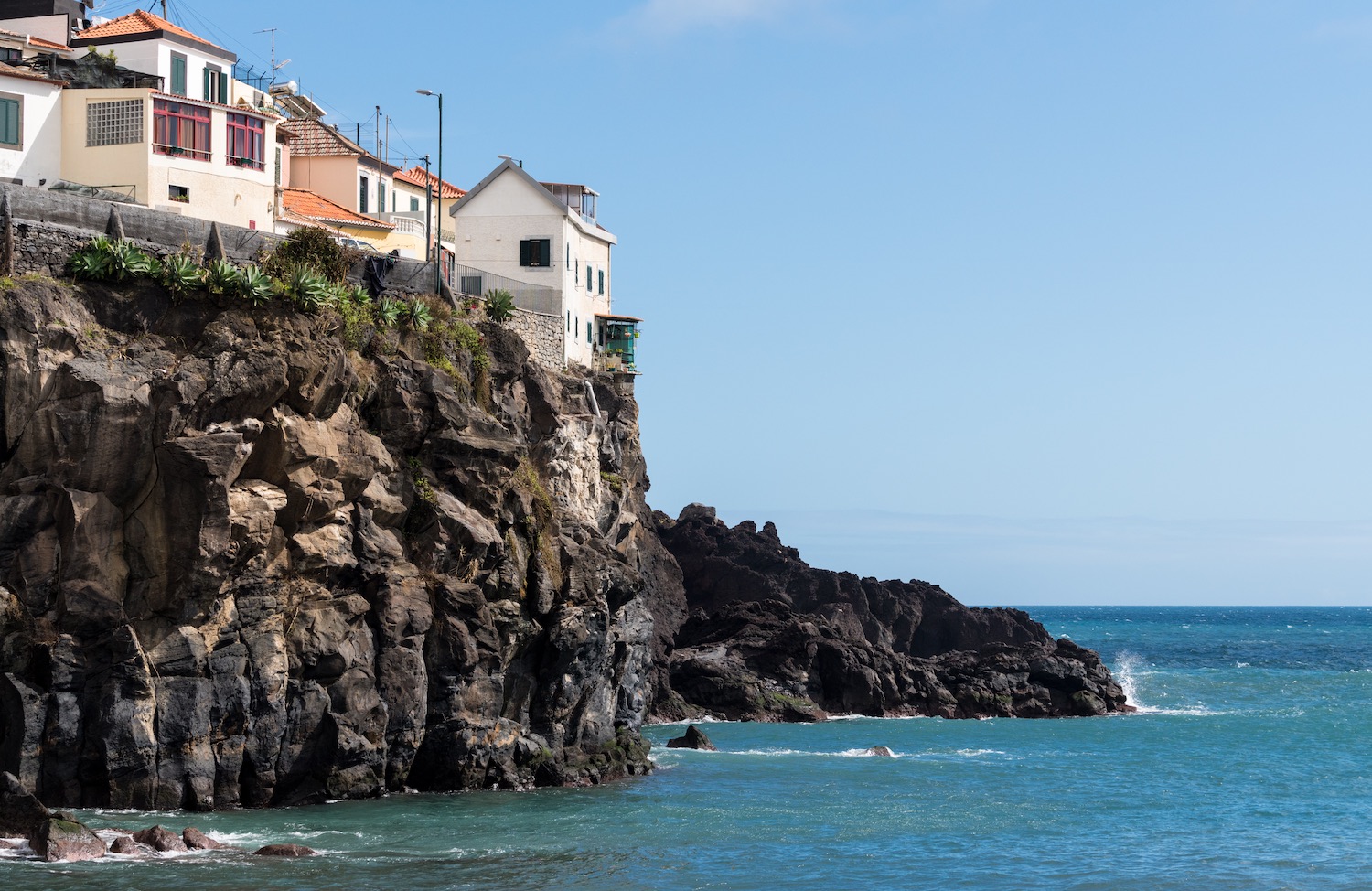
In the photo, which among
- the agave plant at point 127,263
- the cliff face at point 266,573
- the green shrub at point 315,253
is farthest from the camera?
the green shrub at point 315,253

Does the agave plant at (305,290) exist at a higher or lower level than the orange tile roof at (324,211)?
lower

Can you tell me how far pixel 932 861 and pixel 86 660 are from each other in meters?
20.8

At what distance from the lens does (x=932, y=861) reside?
124 feet

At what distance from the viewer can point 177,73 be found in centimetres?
5519

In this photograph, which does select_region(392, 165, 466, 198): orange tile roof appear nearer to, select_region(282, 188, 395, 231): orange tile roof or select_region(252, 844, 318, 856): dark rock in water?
select_region(282, 188, 395, 231): orange tile roof

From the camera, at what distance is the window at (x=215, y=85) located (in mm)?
56656

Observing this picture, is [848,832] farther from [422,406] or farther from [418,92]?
[418,92]

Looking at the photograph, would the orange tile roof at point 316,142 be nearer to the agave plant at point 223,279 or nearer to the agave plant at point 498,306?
the agave plant at point 498,306

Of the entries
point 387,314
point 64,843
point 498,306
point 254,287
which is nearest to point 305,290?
point 254,287

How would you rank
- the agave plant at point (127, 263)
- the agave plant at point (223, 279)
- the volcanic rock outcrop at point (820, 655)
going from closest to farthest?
the agave plant at point (127, 263) → the agave plant at point (223, 279) → the volcanic rock outcrop at point (820, 655)

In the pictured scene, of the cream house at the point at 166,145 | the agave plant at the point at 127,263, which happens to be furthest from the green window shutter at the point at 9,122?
the agave plant at the point at 127,263

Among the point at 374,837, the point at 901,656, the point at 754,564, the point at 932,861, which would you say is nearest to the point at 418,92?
the point at 374,837

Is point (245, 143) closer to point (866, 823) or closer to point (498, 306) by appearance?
point (498, 306)

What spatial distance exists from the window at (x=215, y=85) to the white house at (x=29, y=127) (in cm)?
740
